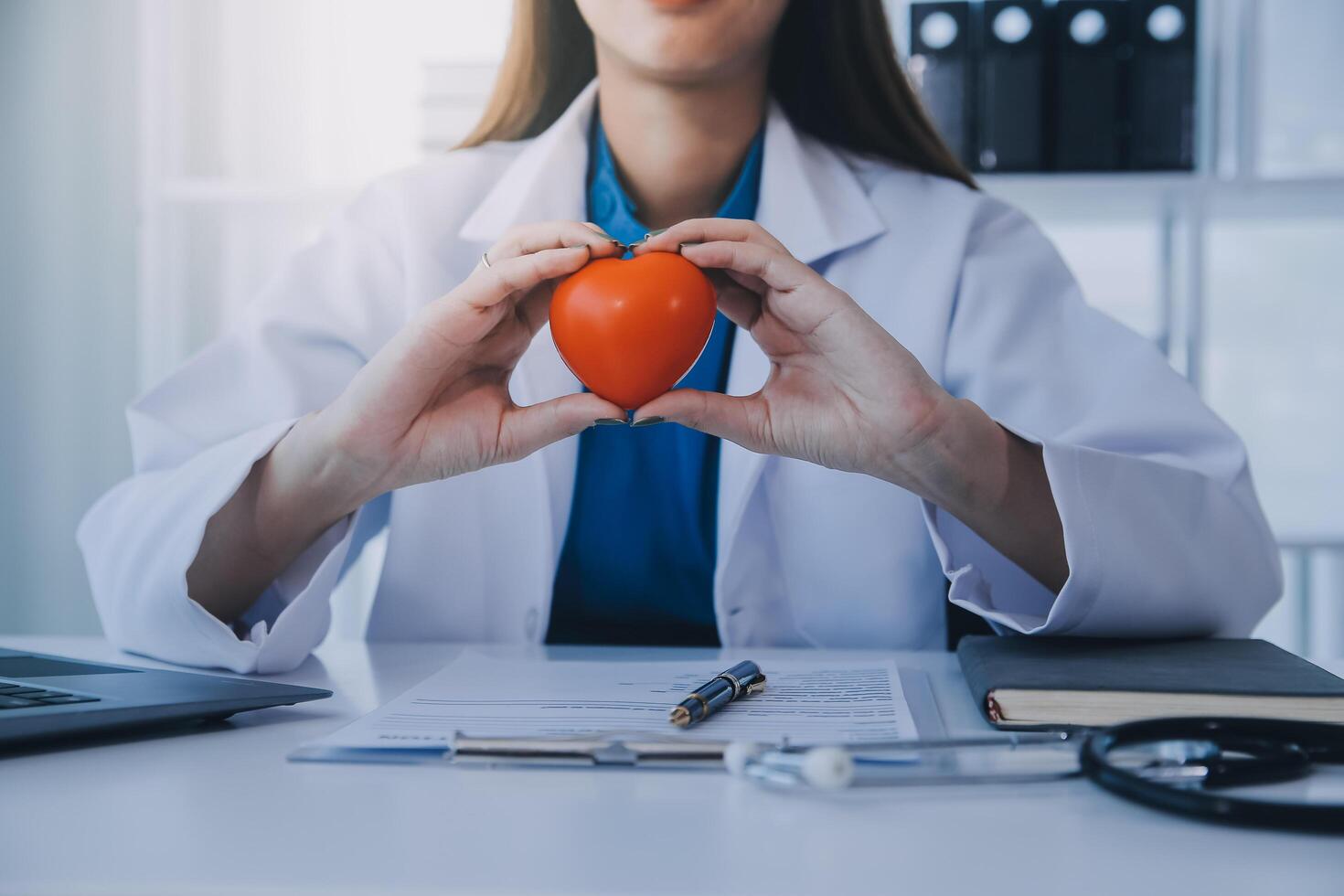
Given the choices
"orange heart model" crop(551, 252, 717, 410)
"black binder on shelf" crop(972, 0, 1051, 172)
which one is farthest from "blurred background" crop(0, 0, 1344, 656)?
"orange heart model" crop(551, 252, 717, 410)

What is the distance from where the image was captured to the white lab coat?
1.11 metres

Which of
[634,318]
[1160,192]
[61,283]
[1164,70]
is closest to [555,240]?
[634,318]

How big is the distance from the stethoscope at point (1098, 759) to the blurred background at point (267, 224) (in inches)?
81.1

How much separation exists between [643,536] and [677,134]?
54 cm

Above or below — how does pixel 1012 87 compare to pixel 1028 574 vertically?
above

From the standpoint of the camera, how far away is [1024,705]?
72cm

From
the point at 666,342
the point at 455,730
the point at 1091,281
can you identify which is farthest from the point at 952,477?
the point at 1091,281

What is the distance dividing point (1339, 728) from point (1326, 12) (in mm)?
2421

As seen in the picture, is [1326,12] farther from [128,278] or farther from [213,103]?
[128,278]

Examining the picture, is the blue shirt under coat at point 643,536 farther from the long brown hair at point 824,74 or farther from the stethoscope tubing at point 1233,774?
the stethoscope tubing at point 1233,774

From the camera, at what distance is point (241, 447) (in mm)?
1103

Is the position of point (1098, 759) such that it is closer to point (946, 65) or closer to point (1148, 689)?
point (1148, 689)

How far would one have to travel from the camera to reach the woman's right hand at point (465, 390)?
35.7 inches

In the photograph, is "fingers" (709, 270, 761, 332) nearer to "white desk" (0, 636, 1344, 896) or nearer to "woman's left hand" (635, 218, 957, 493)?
"woman's left hand" (635, 218, 957, 493)
